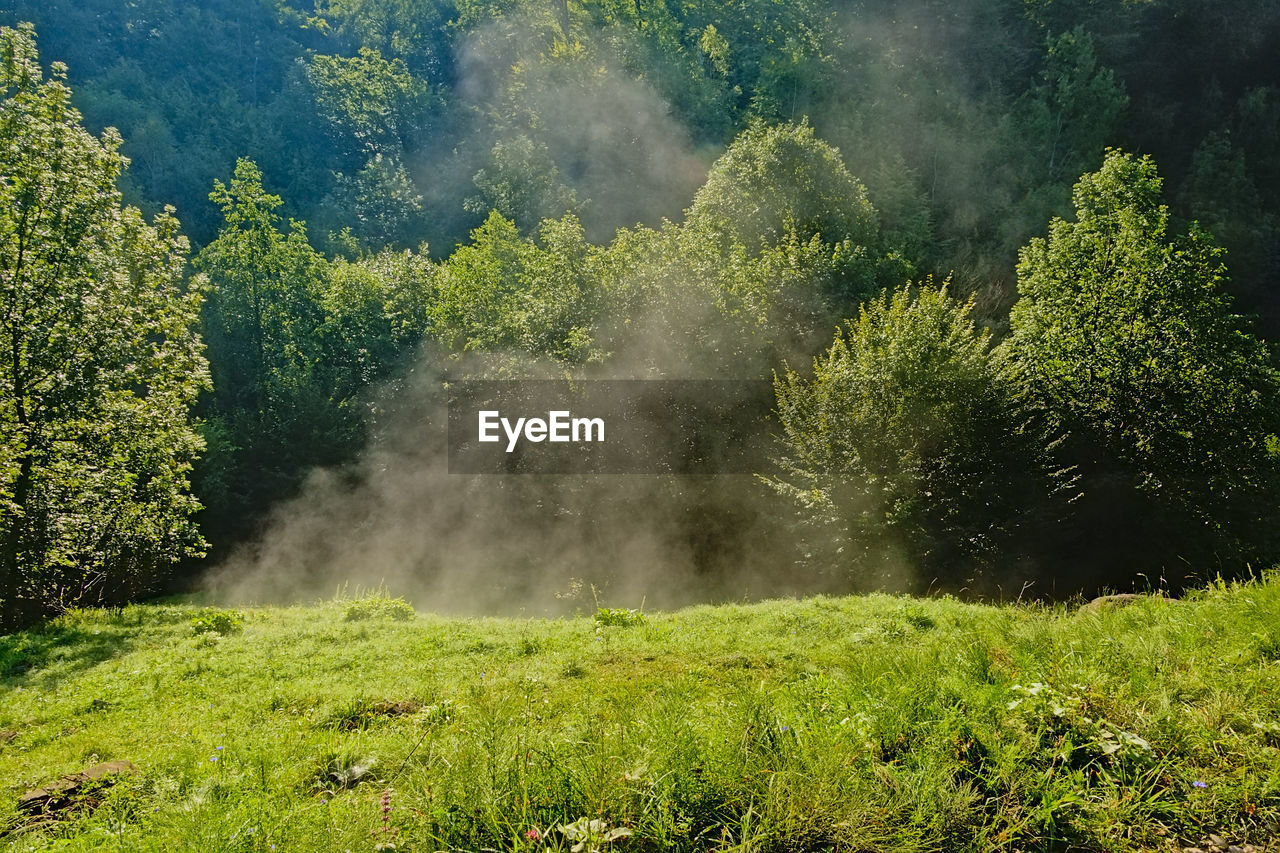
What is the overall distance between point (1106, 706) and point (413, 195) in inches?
2109

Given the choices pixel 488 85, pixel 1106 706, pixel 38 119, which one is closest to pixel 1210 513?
pixel 1106 706

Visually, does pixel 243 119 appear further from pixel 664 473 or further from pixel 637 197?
pixel 664 473

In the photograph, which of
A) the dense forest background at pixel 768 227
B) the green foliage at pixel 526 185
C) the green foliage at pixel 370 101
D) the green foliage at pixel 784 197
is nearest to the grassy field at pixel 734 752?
the dense forest background at pixel 768 227

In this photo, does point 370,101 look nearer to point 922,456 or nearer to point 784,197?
point 784,197

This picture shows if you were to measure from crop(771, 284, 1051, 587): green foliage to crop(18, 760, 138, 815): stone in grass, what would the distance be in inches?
512

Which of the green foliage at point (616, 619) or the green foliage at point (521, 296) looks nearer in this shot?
the green foliage at point (616, 619)

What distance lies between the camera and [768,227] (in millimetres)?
25625

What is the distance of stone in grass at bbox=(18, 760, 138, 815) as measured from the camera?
421cm

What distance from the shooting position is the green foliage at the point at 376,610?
10.9 m

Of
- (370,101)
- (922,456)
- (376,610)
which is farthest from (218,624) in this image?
(370,101)

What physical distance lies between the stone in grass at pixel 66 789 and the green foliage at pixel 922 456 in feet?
42.7

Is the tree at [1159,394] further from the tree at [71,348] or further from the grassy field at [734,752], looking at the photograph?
the tree at [71,348]

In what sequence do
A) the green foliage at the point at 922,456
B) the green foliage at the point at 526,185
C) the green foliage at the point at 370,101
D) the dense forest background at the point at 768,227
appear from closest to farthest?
the green foliage at the point at 922,456 < the dense forest background at the point at 768,227 < the green foliage at the point at 526,185 < the green foliage at the point at 370,101

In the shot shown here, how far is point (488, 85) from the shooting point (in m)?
53.0
